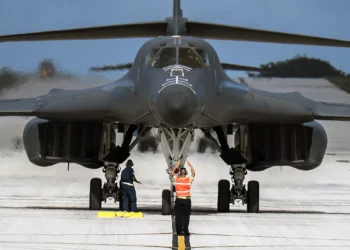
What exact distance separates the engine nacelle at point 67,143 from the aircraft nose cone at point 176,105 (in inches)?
191

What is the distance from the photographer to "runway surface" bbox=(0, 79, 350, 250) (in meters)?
14.0

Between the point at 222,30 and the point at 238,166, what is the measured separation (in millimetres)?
3051

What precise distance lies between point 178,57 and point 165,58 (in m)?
0.25

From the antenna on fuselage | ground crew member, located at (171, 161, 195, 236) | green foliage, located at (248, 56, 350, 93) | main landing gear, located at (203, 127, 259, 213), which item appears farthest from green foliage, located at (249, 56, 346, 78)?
ground crew member, located at (171, 161, 195, 236)

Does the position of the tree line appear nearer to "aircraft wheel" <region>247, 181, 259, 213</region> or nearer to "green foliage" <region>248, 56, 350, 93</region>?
"green foliage" <region>248, 56, 350, 93</region>

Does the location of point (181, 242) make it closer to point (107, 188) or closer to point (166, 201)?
point (166, 201)

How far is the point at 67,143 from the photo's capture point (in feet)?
71.7

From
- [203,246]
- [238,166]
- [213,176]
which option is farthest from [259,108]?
[213,176]

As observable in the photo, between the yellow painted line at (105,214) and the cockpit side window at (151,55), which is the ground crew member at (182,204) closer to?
the yellow painted line at (105,214)

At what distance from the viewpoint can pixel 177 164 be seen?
58.9ft

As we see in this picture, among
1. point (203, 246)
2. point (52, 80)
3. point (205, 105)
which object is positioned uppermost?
point (52, 80)

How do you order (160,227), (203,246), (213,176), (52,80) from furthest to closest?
(213,176) < (52,80) < (160,227) < (203,246)

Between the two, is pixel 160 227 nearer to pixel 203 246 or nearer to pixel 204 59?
pixel 203 246

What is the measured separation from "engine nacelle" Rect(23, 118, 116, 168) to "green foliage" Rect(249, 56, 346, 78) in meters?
7.94
